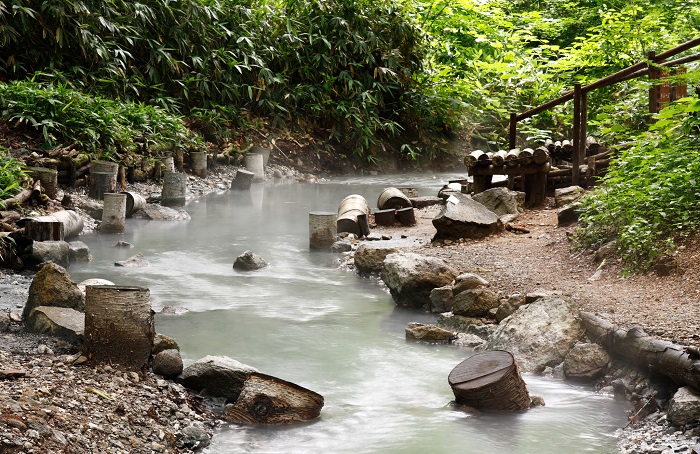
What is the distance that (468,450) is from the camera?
14.4 ft

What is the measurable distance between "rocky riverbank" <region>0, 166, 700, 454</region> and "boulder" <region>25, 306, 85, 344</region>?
73mm

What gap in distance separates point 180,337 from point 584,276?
3263 millimetres

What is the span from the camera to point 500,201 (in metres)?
9.88

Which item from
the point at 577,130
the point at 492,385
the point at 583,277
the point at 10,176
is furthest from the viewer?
the point at 577,130

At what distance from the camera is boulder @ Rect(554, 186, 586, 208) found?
9.87 meters

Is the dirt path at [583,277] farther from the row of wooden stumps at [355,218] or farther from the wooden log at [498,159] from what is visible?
the wooden log at [498,159]

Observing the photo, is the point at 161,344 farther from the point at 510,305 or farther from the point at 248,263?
the point at 248,263

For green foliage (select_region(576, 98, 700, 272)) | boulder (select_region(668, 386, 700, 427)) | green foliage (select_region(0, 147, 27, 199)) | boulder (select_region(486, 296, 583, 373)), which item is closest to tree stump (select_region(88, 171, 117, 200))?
green foliage (select_region(0, 147, 27, 199))

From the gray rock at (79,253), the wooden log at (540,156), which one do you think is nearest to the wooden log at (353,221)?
the wooden log at (540,156)

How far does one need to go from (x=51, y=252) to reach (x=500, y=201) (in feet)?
16.1

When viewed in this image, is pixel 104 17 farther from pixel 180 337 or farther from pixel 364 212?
pixel 180 337

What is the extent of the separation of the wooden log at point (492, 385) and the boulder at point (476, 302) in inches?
61.2

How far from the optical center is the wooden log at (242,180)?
14.2m

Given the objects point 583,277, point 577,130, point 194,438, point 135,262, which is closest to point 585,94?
point 577,130
